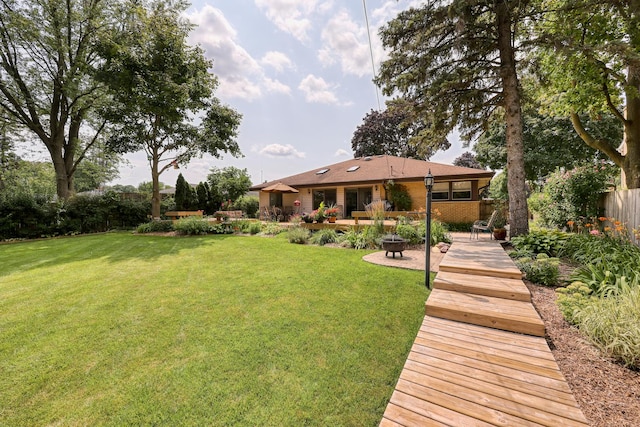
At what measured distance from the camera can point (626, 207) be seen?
563cm

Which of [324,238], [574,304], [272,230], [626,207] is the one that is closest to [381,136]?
[272,230]

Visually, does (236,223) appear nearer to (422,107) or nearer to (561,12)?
(422,107)

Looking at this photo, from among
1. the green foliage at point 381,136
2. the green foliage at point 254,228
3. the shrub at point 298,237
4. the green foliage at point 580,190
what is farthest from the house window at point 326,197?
the green foliage at point 381,136

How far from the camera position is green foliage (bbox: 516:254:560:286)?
158 inches

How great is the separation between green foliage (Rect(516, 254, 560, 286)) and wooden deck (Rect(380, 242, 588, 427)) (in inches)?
36.0

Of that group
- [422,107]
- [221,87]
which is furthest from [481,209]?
[221,87]

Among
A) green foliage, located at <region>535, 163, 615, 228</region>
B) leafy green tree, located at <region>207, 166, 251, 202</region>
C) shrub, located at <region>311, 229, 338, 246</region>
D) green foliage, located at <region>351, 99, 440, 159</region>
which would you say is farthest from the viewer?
green foliage, located at <region>351, 99, 440, 159</region>

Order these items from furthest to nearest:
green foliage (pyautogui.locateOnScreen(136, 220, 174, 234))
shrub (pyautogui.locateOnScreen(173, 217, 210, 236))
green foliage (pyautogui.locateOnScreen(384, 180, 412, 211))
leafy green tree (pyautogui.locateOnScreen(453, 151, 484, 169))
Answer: leafy green tree (pyautogui.locateOnScreen(453, 151, 484, 169)) < green foliage (pyautogui.locateOnScreen(384, 180, 412, 211)) < green foliage (pyautogui.locateOnScreen(136, 220, 174, 234)) < shrub (pyautogui.locateOnScreen(173, 217, 210, 236))

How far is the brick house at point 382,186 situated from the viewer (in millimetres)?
11227

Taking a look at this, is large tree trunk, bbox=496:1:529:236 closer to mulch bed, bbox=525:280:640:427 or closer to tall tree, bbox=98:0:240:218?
mulch bed, bbox=525:280:640:427

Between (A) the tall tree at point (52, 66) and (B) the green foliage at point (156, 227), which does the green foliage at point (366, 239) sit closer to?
(B) the green foliage at point (156, 227)

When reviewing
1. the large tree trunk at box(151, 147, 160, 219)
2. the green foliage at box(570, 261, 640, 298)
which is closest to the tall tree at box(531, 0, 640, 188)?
the green foliage at box(570, 261, 640, 298)

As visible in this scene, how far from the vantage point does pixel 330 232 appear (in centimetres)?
870

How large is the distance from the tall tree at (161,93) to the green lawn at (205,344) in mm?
9038
